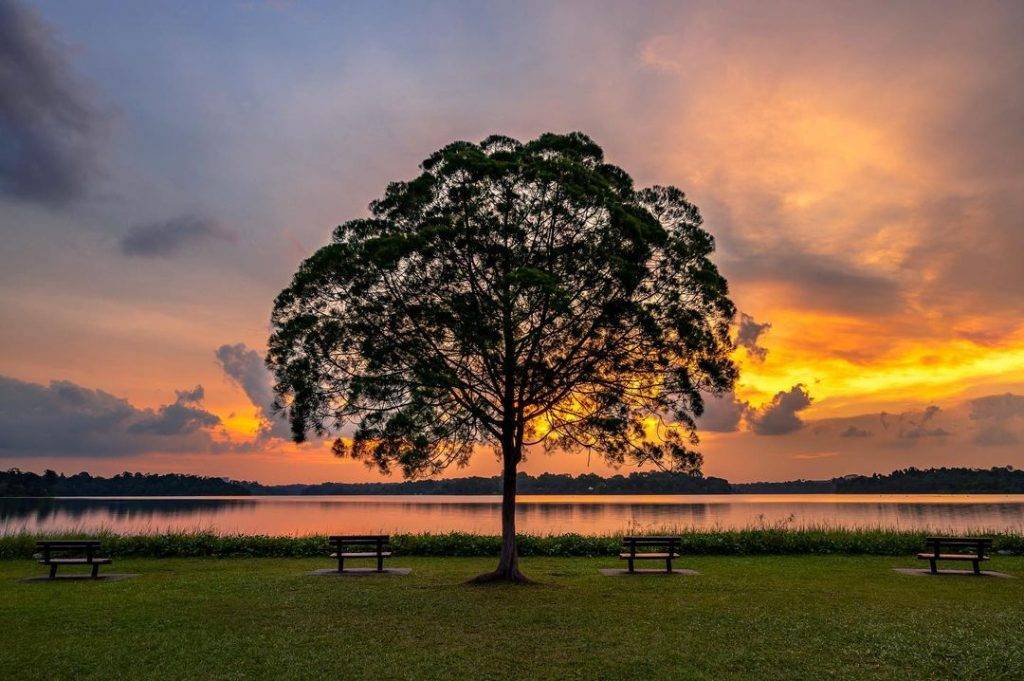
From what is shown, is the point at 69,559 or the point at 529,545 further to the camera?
the point at 529,545

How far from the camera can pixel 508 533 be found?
66.7ft

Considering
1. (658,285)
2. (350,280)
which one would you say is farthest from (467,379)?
(658,285)

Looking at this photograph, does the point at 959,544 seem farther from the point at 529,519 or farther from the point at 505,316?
the point at 529,519

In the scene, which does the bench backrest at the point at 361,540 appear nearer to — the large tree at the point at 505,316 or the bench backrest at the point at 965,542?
the large tree at the point at 505,316

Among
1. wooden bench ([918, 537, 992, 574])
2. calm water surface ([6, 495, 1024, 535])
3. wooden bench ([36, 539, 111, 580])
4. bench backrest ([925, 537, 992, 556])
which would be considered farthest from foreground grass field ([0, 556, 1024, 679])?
calm water surface ([6, 495, 1024, 535])

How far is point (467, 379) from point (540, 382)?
2.06m

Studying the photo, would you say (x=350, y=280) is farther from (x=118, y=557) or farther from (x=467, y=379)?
(x=118, y=557)

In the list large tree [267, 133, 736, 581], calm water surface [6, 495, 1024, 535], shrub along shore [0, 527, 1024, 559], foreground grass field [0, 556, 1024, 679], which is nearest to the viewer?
foreground grass field [0, 556, 1024, 679]

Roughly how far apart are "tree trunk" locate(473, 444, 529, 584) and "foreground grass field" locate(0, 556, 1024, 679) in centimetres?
94

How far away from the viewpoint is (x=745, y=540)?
2770 cm

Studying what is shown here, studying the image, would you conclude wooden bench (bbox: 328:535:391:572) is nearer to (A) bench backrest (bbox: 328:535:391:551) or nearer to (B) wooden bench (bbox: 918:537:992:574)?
(A) bench backrest (bbox: 328:535:391:551)

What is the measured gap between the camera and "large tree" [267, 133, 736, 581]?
1919 centimetres

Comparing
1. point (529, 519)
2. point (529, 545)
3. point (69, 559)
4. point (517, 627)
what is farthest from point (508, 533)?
point (529, 519)

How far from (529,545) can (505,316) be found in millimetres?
11868
